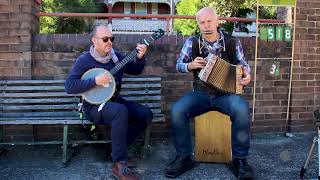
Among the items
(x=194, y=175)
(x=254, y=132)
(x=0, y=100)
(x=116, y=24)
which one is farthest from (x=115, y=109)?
(x=116, y=24)

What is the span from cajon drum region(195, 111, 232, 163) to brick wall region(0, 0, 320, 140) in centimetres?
101

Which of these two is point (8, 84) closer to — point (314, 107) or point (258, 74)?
point (258, 74)

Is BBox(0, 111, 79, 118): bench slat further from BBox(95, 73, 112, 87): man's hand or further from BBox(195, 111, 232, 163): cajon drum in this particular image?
BBox(195, 111, 232, 163): cajon drum

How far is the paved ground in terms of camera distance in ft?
15.0

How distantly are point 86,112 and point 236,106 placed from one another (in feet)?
4.81

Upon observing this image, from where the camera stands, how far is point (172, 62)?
5789 millimetres

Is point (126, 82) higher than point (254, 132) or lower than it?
higher

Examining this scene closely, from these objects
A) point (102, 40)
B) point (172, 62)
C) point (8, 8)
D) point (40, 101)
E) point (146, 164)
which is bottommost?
point (146, 164)

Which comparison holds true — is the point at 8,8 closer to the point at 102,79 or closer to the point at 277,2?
the point at 102,79

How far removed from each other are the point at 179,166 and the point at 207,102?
0.69 meters

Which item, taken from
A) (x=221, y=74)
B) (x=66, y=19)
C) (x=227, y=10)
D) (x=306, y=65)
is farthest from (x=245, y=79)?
(x=66, y=19)

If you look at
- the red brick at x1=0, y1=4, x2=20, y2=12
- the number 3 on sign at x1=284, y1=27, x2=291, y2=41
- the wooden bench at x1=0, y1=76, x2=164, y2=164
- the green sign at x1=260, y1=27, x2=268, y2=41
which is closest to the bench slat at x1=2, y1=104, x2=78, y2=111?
the wooden bench at x1=0, y1=76, x2=164, y2=164

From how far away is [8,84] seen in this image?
5.32m

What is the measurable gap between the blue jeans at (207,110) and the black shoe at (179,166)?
0.20 feet
